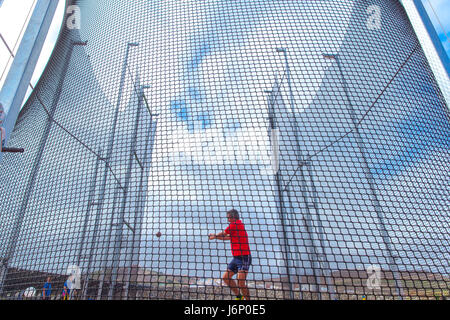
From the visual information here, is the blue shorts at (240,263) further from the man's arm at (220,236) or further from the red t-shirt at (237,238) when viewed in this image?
the man's arm at (220,236)

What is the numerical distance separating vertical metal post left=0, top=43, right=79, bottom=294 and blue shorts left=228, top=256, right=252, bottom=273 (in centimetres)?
148

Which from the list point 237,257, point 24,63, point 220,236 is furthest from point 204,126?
point 24,63

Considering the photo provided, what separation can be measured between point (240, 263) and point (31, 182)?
1733 millimetres

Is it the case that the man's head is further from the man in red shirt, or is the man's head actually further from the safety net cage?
the safety net cage

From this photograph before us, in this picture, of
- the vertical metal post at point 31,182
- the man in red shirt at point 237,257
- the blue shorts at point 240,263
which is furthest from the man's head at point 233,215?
the vertical metal post at point 31,182

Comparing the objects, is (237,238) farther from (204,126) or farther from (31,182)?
(31,182)

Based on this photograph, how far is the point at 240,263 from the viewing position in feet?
5.83

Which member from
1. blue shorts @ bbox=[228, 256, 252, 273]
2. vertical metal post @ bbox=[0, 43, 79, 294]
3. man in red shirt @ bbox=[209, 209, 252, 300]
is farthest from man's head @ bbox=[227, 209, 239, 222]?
vertical metal post @ bbox=[0, 43, 79, 294]

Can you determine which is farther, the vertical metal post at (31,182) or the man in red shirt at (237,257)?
the vertical metal post at (31,182)

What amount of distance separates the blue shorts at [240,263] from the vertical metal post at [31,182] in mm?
1483

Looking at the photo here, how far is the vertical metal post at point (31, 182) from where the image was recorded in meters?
1.92

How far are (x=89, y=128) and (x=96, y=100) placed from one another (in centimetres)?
26

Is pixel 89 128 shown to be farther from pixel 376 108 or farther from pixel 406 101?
pixel 406 101
